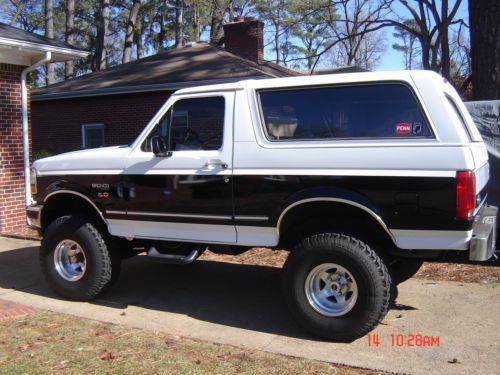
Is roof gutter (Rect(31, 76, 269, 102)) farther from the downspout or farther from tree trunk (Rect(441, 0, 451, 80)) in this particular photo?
the downspout

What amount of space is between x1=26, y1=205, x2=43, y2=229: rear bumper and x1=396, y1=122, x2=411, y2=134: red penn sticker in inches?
154

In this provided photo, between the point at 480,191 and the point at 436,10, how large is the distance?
10862 mm

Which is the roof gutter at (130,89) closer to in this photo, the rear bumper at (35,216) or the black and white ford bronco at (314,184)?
the rear bumper at (35,216)

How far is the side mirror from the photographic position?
4727 mm

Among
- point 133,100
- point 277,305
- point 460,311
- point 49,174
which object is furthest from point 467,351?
point 133,100

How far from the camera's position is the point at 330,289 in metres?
4.29

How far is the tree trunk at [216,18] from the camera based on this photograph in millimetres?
26039

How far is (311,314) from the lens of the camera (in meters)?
4.28

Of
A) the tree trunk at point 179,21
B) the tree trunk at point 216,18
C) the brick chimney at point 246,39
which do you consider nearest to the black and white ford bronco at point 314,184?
the brick chimney at point 246,39

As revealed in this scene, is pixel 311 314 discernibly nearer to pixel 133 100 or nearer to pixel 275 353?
pixel 275 353

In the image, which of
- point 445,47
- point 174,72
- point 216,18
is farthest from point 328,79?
point 216,18

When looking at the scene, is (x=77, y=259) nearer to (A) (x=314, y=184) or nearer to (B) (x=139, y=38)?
(A) (x=314, y=184)

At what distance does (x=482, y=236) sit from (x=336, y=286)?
1215 mm
